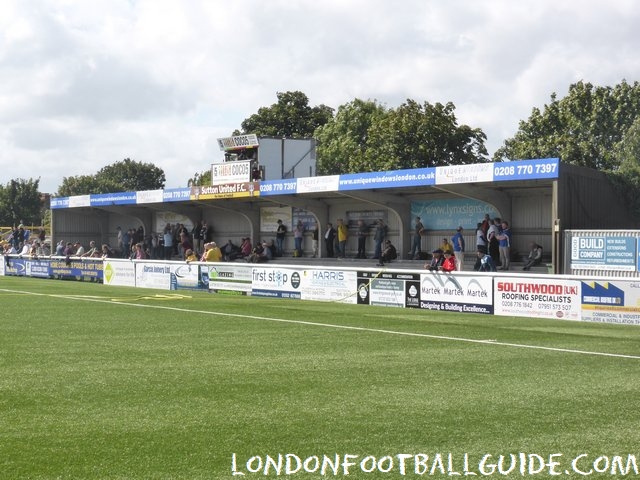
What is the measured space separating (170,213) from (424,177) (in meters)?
22.1

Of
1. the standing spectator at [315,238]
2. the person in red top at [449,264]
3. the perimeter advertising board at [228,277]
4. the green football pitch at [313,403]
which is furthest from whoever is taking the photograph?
the standing spectator at [315,238]

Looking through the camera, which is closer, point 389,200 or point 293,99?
point 389,200

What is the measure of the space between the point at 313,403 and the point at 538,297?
13.0 m

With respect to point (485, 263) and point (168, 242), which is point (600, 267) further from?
point (168, 242)

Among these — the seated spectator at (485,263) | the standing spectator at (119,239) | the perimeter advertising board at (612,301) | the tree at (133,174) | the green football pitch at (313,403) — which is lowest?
the green football pitch at (313,403)

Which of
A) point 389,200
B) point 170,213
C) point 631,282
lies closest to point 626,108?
point 389,200

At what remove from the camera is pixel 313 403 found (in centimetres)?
834

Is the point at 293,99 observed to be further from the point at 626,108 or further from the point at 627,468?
the point at 627,468

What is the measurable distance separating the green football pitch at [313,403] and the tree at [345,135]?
5177 centimetres

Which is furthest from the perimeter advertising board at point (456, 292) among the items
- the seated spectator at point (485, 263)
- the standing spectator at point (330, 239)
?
the standing spectator at point (330, 239)

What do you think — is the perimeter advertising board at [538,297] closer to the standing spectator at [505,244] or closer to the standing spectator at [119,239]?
the standing spectator at [505,244]

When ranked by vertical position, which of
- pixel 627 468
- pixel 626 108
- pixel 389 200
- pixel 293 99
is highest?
pixel 293 99

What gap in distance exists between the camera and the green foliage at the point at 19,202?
100062 mm

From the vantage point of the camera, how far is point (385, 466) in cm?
609
